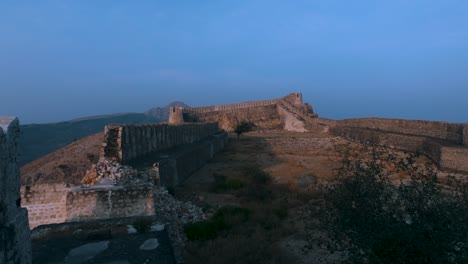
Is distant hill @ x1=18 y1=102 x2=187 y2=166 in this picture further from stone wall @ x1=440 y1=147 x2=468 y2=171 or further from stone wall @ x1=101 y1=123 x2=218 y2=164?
stone wall @ x1=440 y1=147 x2=468 y2=171

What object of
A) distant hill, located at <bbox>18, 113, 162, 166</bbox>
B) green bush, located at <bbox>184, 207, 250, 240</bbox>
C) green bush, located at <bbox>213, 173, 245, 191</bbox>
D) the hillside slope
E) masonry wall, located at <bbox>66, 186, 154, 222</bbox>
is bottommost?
distant hill, located at <bbox>18, 113, 162, 166</bbox>

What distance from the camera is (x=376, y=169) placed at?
540 centimetres

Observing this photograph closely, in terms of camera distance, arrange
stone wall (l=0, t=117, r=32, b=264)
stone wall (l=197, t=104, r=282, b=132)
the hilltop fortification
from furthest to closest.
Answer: stone wall (l=197, t=104, r=282, b=132) → the hilltop fortification → stone wall (l=0, t=117, r=32, b=264)

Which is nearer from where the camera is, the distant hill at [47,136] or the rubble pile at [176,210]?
the rubble pile at [176,210]

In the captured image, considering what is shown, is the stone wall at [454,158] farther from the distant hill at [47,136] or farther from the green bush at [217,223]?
the distant hill at [47,136]

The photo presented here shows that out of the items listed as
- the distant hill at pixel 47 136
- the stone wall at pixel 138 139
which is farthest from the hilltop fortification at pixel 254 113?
the stone wall at pixel 138 139

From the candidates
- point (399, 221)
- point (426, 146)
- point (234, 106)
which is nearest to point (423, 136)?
point (426, 146)

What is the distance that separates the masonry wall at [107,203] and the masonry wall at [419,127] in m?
16.1

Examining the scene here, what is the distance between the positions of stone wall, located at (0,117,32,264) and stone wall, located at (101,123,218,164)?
7.88 m

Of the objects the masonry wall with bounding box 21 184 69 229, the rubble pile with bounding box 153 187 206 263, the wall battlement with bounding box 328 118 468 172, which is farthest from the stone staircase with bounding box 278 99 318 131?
the masonry wall with bounding box 21 184 69 229

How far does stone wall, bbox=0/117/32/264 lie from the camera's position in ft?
9.89

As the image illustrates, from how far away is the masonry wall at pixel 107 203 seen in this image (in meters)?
8.21

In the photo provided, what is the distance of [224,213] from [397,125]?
1691 centimetres

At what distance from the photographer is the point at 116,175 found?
32.5 feet
